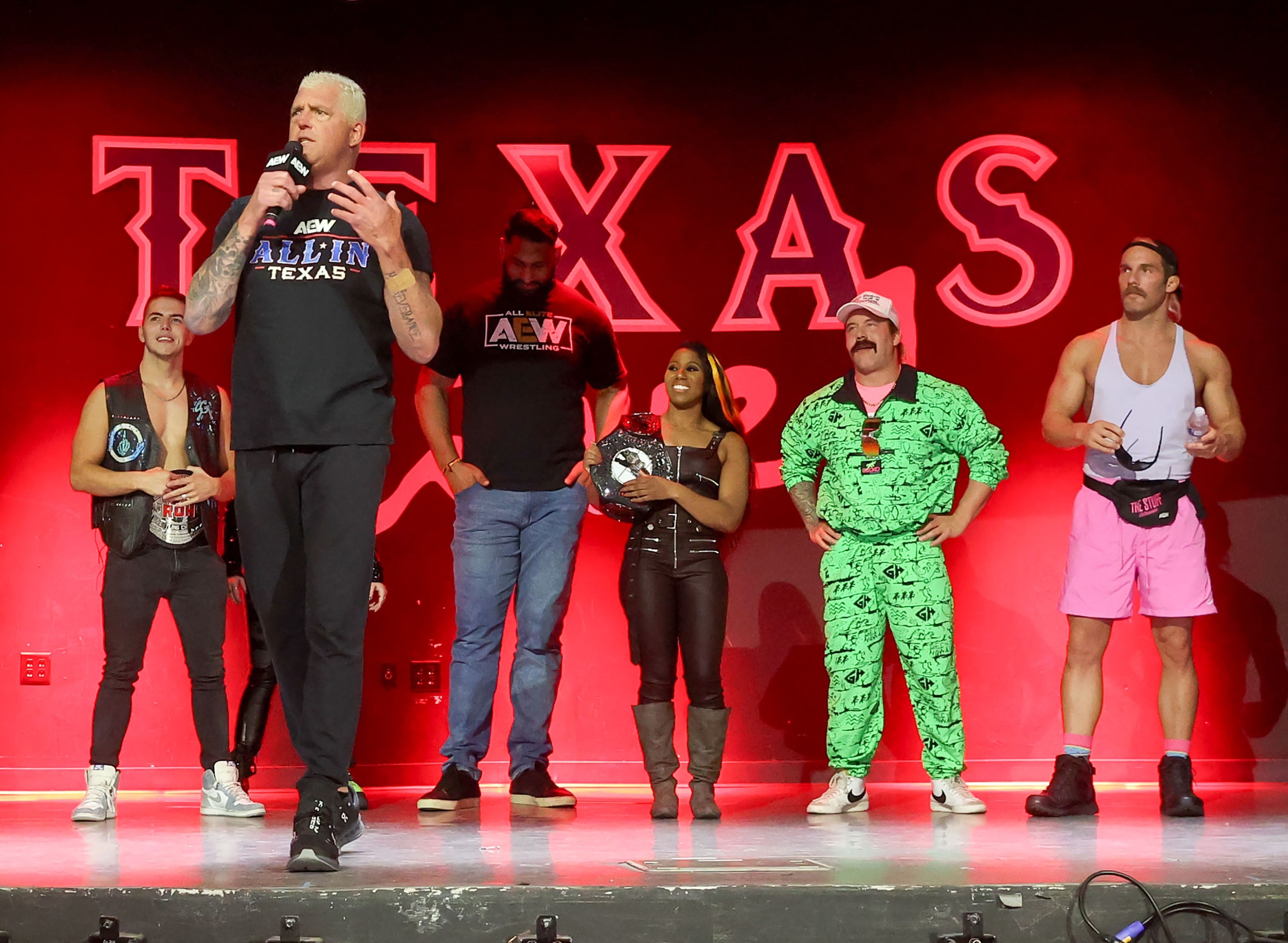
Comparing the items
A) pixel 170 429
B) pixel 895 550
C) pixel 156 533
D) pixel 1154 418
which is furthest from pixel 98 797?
pixel 1154 418

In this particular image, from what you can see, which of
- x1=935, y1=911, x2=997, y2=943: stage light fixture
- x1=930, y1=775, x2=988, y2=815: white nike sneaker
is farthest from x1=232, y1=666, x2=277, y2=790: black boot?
x1=935, y1=911, x2=997, y2=943: stage light fixture

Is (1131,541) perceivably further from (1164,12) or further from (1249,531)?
(1164,12)

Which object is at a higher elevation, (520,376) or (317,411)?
(520,376)

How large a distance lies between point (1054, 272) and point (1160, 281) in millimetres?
1138

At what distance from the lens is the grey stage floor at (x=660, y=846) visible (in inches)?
125

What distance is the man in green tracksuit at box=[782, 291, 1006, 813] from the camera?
4.74 m

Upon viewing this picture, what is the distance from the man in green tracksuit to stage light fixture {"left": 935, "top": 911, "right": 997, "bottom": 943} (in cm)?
172

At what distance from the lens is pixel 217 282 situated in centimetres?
323

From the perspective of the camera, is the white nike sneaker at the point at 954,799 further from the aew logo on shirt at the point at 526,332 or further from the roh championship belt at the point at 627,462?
the aew logo on shirt at the point at 526,332

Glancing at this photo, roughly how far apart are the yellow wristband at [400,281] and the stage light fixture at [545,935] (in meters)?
1.44

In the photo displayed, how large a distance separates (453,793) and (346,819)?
1.41 meters

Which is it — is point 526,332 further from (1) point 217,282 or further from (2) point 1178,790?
Result: (2) point 1178,790

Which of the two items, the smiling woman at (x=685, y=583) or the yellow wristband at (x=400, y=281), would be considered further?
the smiling woman at (x=685, y=583)

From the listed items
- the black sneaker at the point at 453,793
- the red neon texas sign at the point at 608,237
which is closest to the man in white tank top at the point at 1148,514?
the red neon texas sign at the point at 608,237
